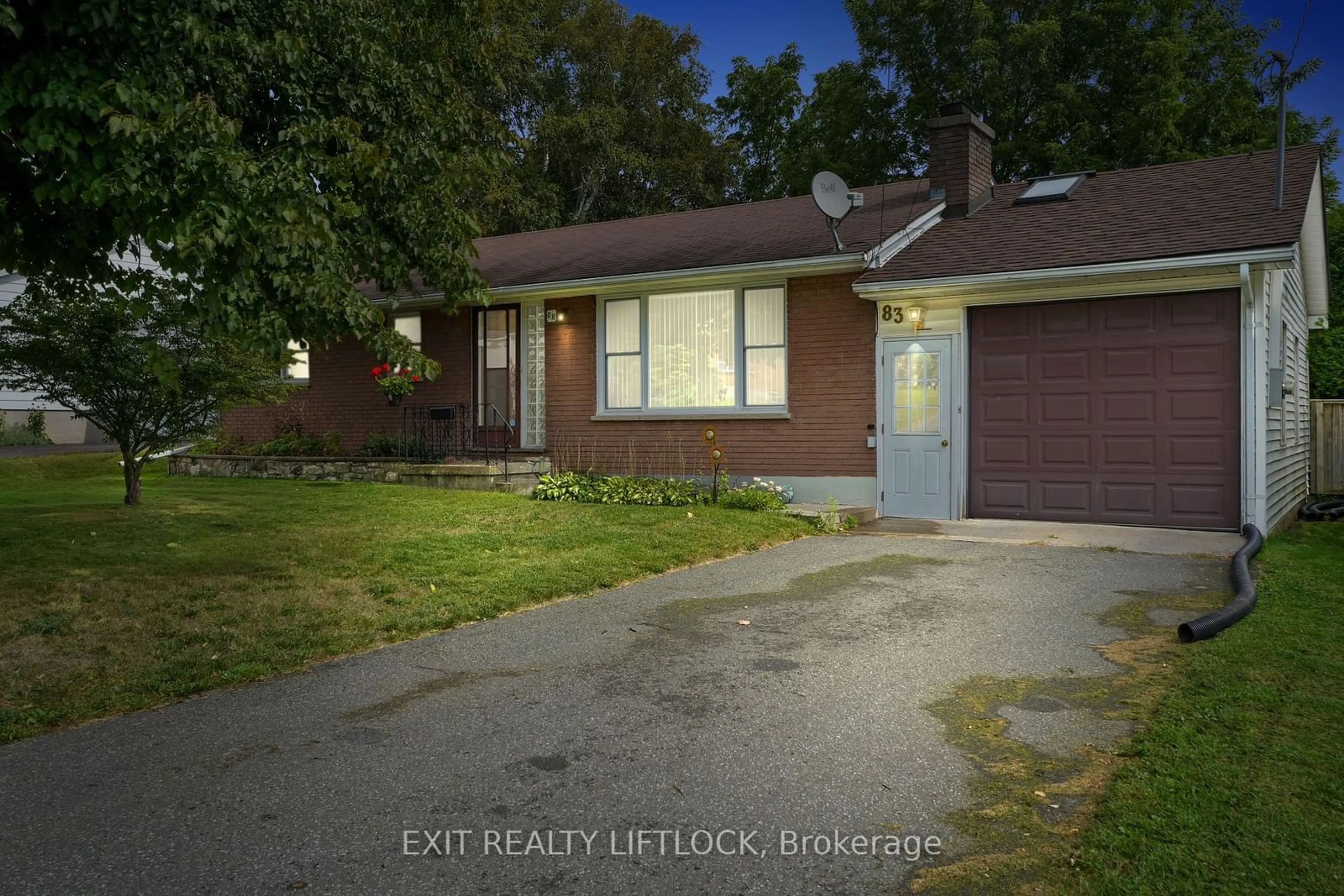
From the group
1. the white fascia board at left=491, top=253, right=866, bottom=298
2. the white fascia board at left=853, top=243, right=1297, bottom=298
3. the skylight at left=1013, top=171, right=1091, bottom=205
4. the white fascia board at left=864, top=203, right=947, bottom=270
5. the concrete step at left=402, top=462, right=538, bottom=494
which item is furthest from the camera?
the concrete step at left=402, top=462, right=538, bottom=494

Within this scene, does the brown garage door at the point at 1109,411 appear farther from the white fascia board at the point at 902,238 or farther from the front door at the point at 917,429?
the white fascia board at the point at 902,238

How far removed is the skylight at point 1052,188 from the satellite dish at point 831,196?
256cm

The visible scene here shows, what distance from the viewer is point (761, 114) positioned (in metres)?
30.5

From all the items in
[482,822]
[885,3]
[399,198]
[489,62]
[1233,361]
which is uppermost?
[885,3]

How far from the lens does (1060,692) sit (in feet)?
14.9

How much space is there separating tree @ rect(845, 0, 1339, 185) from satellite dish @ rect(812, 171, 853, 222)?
1210 centimetres

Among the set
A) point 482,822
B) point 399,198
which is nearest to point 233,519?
point 399,198

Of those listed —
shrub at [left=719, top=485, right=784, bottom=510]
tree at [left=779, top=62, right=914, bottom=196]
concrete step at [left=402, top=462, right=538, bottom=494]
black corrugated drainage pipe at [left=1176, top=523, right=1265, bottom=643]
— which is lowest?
black corrugated drainage pipe at [left=1176, top=523, right=1265, bottom=643]

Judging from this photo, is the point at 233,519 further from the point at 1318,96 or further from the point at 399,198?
the point at 1318,96

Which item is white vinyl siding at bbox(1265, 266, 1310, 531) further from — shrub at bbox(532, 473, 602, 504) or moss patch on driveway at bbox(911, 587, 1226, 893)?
shrub at bbox(532, 473, 602, 504)

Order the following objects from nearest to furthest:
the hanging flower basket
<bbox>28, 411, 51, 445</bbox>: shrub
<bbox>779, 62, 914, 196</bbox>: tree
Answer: the hanging flower basket
<bbox>28, 411, 51, 445</bbox>: shrub
<bbox>779, 62, 914, 196</bbox>: tree

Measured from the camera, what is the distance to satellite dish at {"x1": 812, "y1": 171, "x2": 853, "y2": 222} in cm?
1180

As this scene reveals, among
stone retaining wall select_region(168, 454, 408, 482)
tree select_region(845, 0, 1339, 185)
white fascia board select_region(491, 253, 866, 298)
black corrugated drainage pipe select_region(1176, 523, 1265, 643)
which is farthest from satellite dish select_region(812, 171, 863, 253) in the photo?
tree select_region(845, 0, 1339, 185)

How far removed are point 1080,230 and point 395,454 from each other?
404 inches
